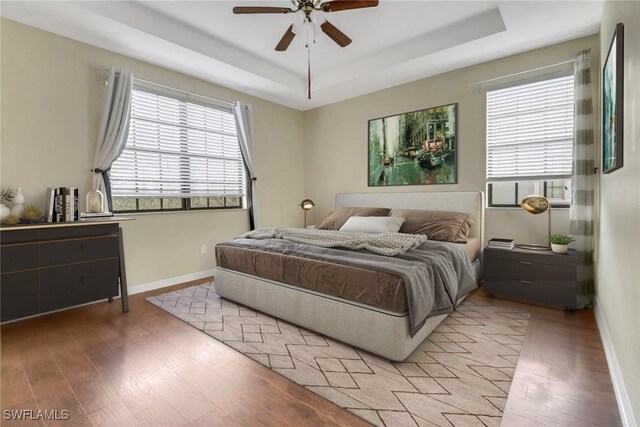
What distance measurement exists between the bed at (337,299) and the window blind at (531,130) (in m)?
0.54

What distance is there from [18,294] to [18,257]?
288 mm

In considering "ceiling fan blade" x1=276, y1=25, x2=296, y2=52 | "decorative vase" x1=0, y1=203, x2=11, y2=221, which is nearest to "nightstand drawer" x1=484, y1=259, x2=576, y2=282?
"ceiling fan blade" x1=276, y1=25, x2=296, y2=52

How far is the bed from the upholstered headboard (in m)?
0.01

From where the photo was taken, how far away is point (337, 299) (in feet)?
7.39

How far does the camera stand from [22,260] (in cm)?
238

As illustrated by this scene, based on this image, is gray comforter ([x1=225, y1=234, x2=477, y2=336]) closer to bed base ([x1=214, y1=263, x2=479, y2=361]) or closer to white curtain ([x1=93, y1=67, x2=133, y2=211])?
bed base ([x1=214, y1=263, x2=479, y2=361])

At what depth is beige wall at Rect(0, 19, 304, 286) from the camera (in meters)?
2.75

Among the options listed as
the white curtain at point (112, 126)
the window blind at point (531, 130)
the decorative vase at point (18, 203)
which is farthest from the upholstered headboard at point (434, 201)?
the decorative vase at point (18, 203)

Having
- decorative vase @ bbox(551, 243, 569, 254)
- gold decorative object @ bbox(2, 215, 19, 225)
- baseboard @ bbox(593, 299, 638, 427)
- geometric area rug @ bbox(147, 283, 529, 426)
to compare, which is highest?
gold decorative object @ bbox(2, 215, 19, 225)

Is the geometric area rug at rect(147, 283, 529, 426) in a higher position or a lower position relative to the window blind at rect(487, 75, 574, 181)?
lower

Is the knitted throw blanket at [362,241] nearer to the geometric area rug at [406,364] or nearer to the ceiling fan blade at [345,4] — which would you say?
the geometric area rug at [406,364]

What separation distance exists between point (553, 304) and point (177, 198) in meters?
4.45

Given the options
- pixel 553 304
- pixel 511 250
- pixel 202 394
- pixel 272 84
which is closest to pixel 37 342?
pixel 202 394

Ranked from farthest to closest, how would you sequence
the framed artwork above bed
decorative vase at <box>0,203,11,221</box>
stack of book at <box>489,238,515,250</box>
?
the framed artwork above bed < stack of book at <box>489,238,515,250</box> < decorative vase at <box>0,203,11,221</box>
